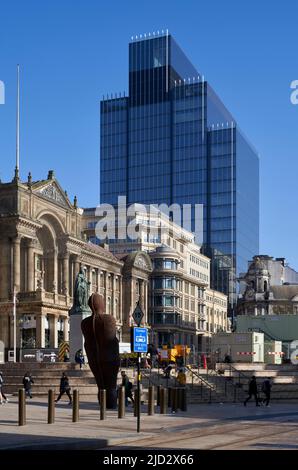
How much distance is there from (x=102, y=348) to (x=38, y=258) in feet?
211

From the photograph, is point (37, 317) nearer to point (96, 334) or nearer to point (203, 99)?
point (96, 334)

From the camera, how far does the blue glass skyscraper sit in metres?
187

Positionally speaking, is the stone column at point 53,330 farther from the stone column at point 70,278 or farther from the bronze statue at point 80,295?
the bronze statue at point 80,295

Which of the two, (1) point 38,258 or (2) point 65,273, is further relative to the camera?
(2) point 65,273

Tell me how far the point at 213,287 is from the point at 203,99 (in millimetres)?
44185

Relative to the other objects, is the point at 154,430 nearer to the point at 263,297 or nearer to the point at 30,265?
the point at 30,265

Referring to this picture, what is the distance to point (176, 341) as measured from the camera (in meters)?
137

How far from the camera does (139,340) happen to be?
2688cm

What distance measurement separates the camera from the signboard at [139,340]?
26744mm

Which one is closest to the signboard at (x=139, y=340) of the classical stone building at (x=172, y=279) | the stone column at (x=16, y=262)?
the stone column at (x=16, y=262)

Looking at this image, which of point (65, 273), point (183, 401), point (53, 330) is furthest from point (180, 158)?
point (183, 401)

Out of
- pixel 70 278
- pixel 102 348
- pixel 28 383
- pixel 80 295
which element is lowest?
pixel 28 383

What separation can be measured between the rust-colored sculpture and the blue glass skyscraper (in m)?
151

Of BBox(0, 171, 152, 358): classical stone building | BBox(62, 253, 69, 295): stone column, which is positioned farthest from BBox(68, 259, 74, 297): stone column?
BBox(62, 253, 69, 295): stone column
